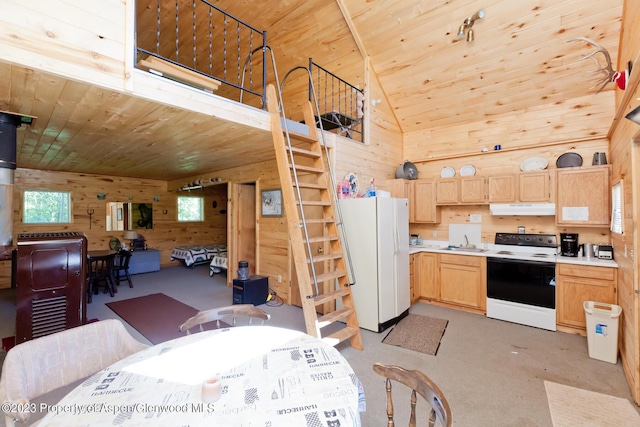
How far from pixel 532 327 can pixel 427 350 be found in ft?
5.36

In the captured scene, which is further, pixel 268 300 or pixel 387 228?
pixel 268 300

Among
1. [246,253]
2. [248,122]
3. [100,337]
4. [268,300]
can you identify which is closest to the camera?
[100,337]

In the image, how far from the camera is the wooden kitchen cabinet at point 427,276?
4.46 metres

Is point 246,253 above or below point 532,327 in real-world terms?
above

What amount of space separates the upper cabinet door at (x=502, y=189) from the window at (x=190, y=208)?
297 inches

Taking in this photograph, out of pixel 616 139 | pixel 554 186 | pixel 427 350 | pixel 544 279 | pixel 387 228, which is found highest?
pixel 616 139

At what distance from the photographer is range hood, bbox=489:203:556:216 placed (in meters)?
3.80

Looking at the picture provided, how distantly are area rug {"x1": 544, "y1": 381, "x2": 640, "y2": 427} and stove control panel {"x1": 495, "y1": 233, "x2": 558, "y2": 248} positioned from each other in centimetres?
223

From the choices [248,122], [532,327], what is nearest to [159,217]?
[248,122]

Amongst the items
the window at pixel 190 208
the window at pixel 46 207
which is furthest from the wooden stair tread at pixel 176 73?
the window at pixel 190 208

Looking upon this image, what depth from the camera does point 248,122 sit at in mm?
2965

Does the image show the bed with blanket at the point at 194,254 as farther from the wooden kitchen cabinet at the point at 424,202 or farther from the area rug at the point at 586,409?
the area rug at the point at 586,409

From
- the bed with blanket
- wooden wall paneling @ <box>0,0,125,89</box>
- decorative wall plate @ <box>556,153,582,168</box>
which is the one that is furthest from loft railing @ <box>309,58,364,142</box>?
the bed with blanket

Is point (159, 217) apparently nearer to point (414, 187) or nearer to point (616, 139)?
point (414, 187)
